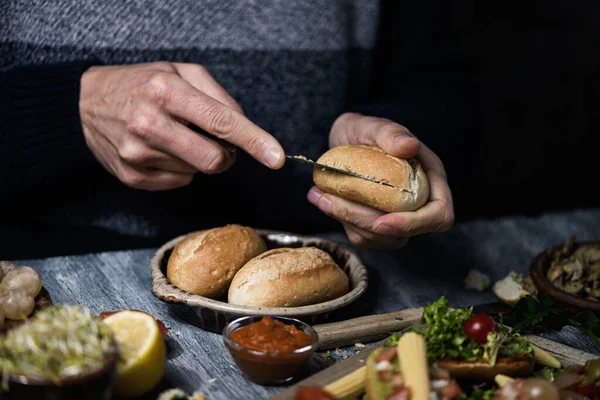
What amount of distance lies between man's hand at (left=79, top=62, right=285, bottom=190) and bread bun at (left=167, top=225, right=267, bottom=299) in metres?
0.21

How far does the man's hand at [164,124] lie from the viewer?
1797mm

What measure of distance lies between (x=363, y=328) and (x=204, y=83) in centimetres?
91

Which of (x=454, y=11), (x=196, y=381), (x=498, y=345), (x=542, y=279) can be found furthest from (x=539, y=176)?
(x=196, y=381)

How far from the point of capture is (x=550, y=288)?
74.2 inches

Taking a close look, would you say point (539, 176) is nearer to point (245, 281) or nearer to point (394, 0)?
point (394, 0)

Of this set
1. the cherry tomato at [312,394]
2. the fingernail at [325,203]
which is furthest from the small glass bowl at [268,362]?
the fingernail at [325,203]

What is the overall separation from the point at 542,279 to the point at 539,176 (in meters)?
1.84

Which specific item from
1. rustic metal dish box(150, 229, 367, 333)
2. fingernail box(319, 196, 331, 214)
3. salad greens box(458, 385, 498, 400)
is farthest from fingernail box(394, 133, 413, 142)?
salad greens box(458, 385, 498, 400)

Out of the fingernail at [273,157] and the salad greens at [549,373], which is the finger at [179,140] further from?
the salad greens at [549,373]

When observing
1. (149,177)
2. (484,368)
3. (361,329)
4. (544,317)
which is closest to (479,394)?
(484,368)

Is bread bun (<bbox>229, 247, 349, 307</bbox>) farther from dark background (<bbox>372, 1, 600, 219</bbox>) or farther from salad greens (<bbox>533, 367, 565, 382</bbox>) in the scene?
dark background (<bbox>372, 1, 600, 219</bbox>)

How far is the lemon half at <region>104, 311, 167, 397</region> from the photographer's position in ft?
3.96

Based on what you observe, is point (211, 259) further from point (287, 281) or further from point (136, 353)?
point (136, 353)

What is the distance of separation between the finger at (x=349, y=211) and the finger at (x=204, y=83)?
0.39m
